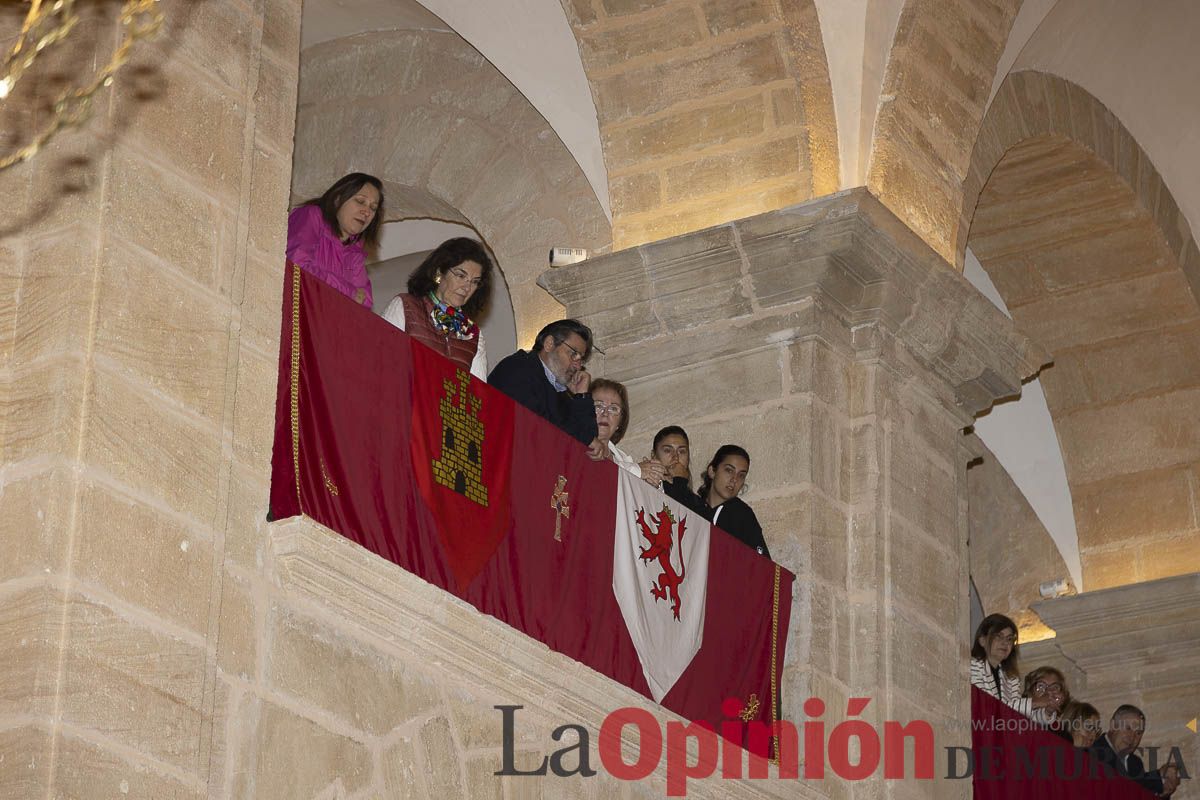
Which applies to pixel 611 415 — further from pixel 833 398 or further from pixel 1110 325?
pixel 1110 325

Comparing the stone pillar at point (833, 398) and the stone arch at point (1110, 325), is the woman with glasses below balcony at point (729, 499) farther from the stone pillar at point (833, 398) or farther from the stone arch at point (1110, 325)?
the stone arch at point (1110, 325)

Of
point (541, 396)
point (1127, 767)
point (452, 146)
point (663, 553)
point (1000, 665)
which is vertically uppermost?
point (452, 146)

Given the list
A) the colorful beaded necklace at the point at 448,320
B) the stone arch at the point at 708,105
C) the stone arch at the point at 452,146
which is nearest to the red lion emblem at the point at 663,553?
the colorful beaded necklace at the point at 448,320

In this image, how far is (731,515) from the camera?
783 cm

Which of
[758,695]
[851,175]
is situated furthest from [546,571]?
[851,175]

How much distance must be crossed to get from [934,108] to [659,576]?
10.3 feet

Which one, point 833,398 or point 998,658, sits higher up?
point 833,398

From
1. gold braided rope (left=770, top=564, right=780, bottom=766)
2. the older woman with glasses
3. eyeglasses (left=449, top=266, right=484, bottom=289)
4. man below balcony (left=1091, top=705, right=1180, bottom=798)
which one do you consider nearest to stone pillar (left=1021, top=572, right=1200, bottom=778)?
man below balcony (left=1091, top=705, right=1180, bottom=798)

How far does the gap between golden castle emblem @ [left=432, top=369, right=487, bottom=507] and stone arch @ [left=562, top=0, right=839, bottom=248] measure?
9.00ft

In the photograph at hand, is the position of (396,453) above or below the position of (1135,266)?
below

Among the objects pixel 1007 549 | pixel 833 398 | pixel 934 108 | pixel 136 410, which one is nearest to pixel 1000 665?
pixel 833 398

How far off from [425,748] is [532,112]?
14.3 ft

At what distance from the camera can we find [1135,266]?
37.4ft

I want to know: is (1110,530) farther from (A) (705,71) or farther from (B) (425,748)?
(B) (425,748)
